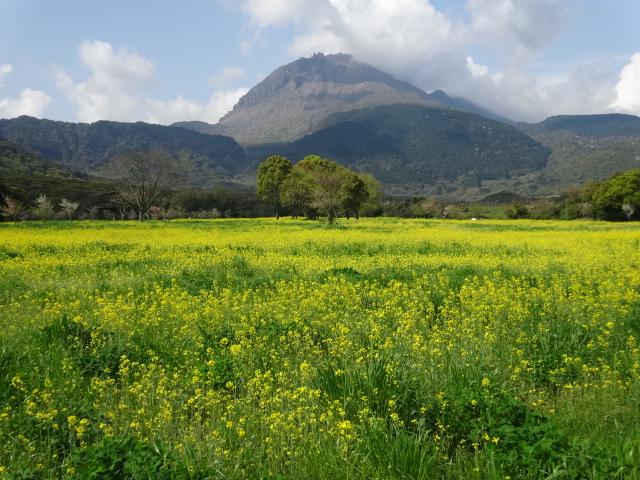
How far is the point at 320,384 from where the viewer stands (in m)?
5.02

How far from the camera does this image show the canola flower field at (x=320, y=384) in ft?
11.8

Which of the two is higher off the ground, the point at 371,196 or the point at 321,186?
the point at 371,196

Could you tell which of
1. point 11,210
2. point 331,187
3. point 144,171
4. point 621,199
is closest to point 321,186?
point 331,187

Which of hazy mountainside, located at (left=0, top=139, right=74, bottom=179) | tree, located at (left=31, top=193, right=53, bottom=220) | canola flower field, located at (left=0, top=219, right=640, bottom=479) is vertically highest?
hazy mountainside, located at (left=0, top=139, right=74, bottom=179)

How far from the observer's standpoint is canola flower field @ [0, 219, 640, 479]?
11.8 ft

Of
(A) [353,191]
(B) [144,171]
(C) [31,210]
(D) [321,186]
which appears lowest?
(C) [31,210]

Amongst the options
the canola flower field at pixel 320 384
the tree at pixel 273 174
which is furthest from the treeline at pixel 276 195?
the canola flower field at pixel 320 384

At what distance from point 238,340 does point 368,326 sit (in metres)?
2.09

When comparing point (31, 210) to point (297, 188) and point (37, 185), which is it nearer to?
point (37, 185)

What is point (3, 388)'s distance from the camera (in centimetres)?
520

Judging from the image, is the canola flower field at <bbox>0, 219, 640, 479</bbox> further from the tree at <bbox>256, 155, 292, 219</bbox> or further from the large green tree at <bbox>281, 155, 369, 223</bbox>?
the tree at <bbox>256, 155, 292, 219</bbox>

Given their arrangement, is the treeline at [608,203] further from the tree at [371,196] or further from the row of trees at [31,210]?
the row of trees at [31,210]

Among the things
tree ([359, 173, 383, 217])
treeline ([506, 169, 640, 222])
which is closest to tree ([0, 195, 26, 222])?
tree ([359, 173, 383, 217])

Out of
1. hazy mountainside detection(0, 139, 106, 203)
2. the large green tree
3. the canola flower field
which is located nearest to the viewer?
the canola flower field
